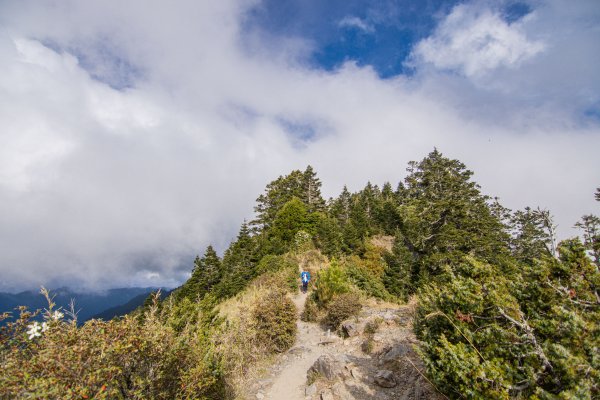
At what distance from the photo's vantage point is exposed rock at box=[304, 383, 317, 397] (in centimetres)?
701

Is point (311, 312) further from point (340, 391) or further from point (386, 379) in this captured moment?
point (386, 379)

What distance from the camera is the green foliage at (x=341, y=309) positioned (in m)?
11.0

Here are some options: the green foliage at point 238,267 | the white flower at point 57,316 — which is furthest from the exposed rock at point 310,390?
the green foliage at point 238,267

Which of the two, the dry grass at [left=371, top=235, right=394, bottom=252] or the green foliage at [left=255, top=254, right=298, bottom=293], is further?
the dry grass at [left=371, top=235, right=394, bottom=252]

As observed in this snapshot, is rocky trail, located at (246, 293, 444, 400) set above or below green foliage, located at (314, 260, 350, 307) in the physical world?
below

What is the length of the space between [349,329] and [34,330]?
8.93m

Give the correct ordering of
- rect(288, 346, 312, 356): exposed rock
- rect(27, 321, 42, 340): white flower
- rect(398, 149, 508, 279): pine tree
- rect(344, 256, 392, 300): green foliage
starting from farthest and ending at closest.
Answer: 1. rect(398, 149, 508, 279): pine tree
2. rect(344, 256, 392, 300): green foliage
3. rect(288, 346, 312, 356): exposed rock
4. rect(27, 321, 42, 340): white flower

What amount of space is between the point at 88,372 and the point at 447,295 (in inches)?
187

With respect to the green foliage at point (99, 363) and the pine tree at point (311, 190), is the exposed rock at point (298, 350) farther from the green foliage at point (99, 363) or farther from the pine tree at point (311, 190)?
the pine tree at point (311, 190)

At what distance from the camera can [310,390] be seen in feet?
23.3

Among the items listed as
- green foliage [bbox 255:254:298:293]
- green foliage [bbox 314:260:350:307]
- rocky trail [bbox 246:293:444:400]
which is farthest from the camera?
green foliage [bbox 255:254:298:293]

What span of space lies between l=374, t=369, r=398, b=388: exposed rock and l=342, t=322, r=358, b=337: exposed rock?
315 centimetres

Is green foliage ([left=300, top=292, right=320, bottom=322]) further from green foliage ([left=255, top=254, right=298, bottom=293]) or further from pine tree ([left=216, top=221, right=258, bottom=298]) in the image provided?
pine tree ([left=216, top=221, right=258, bottom=298])

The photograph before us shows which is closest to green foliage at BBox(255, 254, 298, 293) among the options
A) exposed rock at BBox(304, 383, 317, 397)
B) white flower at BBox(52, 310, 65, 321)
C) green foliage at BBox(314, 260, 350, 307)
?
green foliage at BBox(314, 260, 350, 307)
